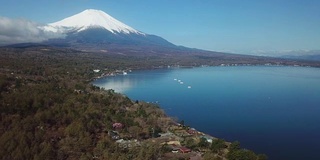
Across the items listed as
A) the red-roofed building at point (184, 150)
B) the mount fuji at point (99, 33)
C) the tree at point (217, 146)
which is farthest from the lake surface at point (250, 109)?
the mount fuji at point (99, 33)

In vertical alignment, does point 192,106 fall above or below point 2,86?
below

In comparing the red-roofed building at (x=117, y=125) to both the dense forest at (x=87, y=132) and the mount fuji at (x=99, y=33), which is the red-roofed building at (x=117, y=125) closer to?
the dense forest at (x=87, y=132)

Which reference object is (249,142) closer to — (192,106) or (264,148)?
(264,148)

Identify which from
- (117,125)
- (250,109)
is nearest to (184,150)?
(117,125)

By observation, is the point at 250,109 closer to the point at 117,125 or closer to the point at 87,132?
the point at 117,125

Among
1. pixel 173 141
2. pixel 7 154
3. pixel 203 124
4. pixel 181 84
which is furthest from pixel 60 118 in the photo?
pixel 181 84

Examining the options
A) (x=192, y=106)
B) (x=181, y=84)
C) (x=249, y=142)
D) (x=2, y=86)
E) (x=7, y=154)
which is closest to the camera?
(x=7, y=154)
